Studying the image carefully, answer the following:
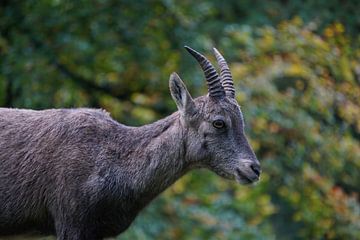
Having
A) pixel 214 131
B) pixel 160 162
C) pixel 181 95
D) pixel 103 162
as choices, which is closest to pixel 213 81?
pixel 181 95

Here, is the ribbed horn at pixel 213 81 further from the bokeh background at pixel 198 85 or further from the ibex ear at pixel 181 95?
the bokeh background at pixel 198 85

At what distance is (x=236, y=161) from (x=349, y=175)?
9.37m

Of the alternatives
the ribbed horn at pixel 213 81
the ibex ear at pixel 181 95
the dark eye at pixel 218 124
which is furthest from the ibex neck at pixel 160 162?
the ribbed horn at pixel 213 81

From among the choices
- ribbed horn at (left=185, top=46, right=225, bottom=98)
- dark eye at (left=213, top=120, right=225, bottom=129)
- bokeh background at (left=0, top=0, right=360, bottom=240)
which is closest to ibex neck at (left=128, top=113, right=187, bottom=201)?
dark eye at (left=213, top=120, right=225, bottom=129)

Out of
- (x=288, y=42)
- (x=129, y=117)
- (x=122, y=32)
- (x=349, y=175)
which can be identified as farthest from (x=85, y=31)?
(x=349, y=175)

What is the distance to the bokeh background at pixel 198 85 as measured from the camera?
14.7 m

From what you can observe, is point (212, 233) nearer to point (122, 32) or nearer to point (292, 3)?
point (122, 32)

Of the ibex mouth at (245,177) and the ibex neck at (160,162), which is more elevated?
the ibex neck at (160,162)

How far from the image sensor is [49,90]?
1469 cm

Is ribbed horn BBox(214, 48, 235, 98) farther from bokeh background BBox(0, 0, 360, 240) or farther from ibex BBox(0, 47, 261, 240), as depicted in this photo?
bokeh background BBox(0, 0, 360, 240)

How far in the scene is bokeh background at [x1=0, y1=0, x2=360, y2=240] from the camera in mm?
14656

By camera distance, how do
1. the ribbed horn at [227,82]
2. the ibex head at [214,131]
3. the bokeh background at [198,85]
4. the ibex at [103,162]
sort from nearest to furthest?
the ibex at [103,162] < the ibex head at [214,131] < the ribbed horn at [227,82] < the bokeh background at [198,85]

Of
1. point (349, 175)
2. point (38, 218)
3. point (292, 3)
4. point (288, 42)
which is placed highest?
point (38, 218)

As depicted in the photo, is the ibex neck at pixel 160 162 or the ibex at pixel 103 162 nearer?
the ibex at pixel 103 162
